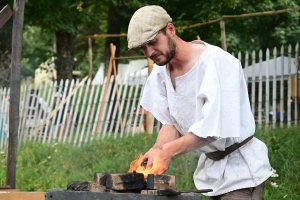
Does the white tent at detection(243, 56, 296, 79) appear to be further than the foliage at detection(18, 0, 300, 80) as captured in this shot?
No

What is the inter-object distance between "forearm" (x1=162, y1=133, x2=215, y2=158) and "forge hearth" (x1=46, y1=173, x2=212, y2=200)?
0.15 metres

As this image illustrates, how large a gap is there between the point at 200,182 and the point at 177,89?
0.61 metres

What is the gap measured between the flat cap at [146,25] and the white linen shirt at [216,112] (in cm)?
30

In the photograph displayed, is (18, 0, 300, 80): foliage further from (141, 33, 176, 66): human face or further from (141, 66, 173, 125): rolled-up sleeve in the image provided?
(141, 33, 176, 66): human face

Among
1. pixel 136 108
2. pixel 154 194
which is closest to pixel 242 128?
pixel 154 194

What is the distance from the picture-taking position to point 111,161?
9211mm

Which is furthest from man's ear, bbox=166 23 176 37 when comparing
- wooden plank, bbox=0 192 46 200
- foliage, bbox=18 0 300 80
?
foliage, bbox=18 0 300 80

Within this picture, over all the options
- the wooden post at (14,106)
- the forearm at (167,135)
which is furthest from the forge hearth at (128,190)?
the wooden post at (14,106)

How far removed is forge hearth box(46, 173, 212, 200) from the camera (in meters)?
3.25

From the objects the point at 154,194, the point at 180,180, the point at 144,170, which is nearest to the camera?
the point at 154,194

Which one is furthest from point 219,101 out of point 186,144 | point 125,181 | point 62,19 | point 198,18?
point 62,19

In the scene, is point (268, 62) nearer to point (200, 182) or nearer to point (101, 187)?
point (200, 182)

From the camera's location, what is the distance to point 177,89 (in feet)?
12.1

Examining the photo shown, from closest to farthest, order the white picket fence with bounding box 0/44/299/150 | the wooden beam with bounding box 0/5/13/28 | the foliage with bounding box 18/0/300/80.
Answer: the wooden beam with bounding box 0/5/13/28 < the white picket fence with bounding box 0/44/299/150 < the foliage with bounding box 18/0/300/80
